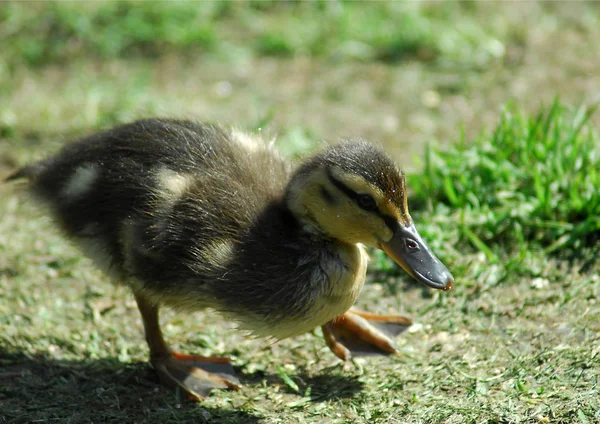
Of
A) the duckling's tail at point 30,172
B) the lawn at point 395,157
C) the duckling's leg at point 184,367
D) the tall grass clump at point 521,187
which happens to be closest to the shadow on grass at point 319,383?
the lawn at point 395,157

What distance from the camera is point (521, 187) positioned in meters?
4.65

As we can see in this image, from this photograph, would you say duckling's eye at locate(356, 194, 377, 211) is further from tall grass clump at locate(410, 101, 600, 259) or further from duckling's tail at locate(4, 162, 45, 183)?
duckling's tail at locate(4, 162, 45, 183)

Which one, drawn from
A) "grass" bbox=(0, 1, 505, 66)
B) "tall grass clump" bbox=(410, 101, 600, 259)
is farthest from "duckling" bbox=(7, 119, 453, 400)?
"grass" bbox=(0, 1, 505, 66)

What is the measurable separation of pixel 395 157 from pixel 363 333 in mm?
1896

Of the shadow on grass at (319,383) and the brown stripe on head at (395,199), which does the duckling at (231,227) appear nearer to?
the brown stripe on head at (395,199)

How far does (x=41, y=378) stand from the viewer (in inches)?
149

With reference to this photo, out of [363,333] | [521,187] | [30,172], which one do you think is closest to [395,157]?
[521,187]

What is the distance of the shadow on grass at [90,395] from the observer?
3486 millimetres

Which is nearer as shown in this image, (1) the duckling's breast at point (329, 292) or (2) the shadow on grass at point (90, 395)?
(1) the duckling's breast at point (329, 292)

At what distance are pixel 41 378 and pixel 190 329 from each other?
786 mm

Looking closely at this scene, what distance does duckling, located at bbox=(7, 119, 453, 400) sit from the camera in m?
3.36

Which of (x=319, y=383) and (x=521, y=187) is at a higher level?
(x=521, y=187)

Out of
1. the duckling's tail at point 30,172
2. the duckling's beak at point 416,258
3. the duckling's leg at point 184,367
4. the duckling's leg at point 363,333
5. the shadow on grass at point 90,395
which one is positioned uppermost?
the duckling's beak at point 416,258

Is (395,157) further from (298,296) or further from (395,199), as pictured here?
(298,296)
